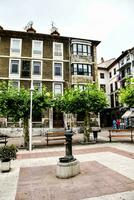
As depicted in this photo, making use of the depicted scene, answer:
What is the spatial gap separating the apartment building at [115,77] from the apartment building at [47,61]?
8.77 m

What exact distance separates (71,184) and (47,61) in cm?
2358

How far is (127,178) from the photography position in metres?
6.68

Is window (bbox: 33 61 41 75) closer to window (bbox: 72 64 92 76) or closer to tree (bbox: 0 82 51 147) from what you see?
window (bbox: 72 64 92 76)

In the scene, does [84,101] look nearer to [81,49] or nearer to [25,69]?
[25,69]

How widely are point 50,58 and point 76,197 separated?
24769mm

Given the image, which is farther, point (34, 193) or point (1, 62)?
point (1, 62)

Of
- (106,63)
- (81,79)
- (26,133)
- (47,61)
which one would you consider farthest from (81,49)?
(106,63)

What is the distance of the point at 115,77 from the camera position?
41.5 m

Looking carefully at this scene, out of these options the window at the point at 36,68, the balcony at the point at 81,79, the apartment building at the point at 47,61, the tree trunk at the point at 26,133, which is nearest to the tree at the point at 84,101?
the tree trunk at the point at 26,133

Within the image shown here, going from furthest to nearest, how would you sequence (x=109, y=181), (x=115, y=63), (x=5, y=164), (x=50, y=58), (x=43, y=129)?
1. (x=115, y=63)
2. (x=50, y=58)
3. (x=43, y=129)
4. (x=5, y=164)
5. (x=109, y=181)

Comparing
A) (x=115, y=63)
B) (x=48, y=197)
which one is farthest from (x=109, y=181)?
(x=115, y=63)

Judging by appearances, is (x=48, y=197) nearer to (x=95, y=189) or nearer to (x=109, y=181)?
(x=95, y=189)

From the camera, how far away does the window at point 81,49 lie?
2897cm

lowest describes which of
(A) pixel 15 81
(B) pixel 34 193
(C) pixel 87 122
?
(B) pixel 34 193
